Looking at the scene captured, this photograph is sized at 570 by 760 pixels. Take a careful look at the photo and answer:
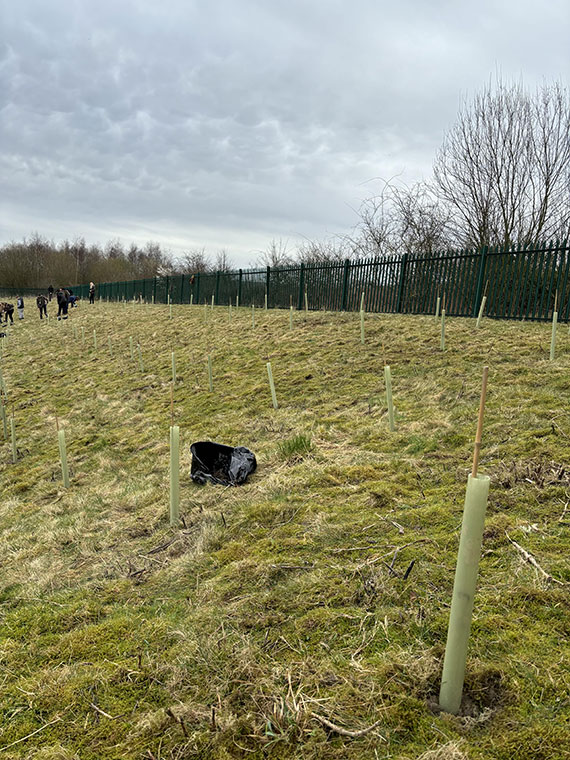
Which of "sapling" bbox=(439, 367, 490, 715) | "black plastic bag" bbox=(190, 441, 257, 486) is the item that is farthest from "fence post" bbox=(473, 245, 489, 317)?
"sapling" bbox=(439, 367, 490, 715)

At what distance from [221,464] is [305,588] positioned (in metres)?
2.10

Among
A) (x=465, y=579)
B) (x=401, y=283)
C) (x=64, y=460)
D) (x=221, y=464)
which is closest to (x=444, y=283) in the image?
(x=401, y=283)

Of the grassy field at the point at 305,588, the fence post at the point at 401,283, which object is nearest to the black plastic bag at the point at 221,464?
the grassy field at the point at 305,588

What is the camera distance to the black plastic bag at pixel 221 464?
12.7 ft

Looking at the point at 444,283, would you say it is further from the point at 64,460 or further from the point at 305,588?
the point at 305,588

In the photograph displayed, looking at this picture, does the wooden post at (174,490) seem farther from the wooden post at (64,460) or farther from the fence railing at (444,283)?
the fence railing at (444,283)

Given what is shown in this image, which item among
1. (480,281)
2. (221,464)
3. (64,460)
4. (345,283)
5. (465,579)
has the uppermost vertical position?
(345,283)

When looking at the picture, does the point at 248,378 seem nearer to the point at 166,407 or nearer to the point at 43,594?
the point at 166,407

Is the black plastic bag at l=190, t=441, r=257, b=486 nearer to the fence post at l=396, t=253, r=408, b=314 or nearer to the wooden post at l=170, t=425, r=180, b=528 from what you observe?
the wooden post at l=170, t=425, r=180, b=528

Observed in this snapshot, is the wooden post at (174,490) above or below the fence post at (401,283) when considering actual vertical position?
below

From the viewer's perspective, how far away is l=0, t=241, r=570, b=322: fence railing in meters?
8.32

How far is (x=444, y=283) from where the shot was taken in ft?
32.7

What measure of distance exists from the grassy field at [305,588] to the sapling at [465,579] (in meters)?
0.15

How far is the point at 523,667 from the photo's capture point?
1.57 meters
